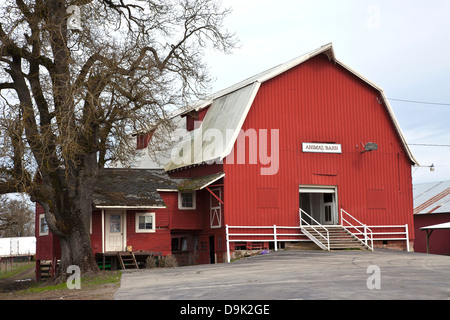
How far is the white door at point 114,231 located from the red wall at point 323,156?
502cm

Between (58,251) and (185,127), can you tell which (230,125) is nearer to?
(185,127)

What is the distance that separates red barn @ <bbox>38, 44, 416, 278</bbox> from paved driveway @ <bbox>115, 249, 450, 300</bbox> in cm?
419

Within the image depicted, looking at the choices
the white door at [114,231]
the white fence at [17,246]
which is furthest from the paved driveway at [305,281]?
the white fence at [17,246]

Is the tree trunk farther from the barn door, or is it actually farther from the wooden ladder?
the barn door

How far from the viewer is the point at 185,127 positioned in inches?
1288

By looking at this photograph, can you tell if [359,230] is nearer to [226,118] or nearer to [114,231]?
[226,118]

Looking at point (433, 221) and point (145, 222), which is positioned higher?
point (145, 222)

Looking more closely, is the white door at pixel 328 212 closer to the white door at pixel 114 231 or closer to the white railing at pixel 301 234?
the white railing at pixel 301 234

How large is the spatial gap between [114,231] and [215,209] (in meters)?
4.74

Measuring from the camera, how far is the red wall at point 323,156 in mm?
27250

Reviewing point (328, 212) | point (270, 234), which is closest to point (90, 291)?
point (270, 234)

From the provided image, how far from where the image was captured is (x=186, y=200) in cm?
2884

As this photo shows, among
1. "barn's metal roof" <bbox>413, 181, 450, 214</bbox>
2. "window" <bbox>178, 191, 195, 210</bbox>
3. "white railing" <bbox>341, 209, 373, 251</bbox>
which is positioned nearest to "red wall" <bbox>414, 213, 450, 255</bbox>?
"barn's metal roof" <bbox>413, 181, 450, 214</bbox>
